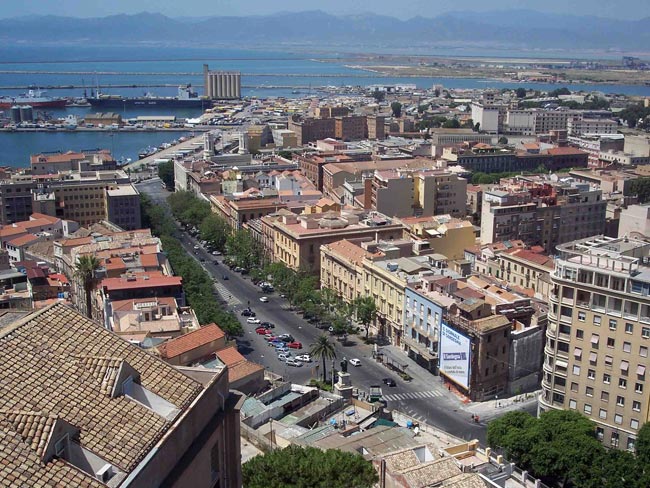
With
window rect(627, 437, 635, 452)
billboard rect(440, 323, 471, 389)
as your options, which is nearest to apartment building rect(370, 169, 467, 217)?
billboard rect(440, 323, 471, 389)

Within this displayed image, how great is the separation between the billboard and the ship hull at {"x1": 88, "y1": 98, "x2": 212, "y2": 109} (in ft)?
417

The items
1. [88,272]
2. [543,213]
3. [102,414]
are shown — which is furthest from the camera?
[543,213]

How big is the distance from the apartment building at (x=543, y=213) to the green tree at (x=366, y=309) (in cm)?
1286

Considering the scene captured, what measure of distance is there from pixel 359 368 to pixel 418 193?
2355 centimetres

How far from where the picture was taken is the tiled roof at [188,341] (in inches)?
886

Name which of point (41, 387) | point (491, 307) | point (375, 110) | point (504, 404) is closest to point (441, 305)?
point (491, 307)

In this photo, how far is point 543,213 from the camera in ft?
150

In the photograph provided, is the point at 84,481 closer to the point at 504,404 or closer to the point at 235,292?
the point at 504,404

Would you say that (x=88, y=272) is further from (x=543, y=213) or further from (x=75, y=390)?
(x=543, y=213)

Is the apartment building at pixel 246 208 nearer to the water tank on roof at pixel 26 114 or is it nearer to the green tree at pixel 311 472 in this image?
the green tree at pixel 311 472

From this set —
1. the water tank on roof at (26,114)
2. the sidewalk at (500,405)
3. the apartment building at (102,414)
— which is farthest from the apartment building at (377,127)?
the apartment building at (102,414)

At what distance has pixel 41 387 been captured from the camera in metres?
6.98

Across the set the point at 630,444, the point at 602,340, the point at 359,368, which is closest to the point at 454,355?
the point at 359,368

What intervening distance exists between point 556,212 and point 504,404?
71.1ft
